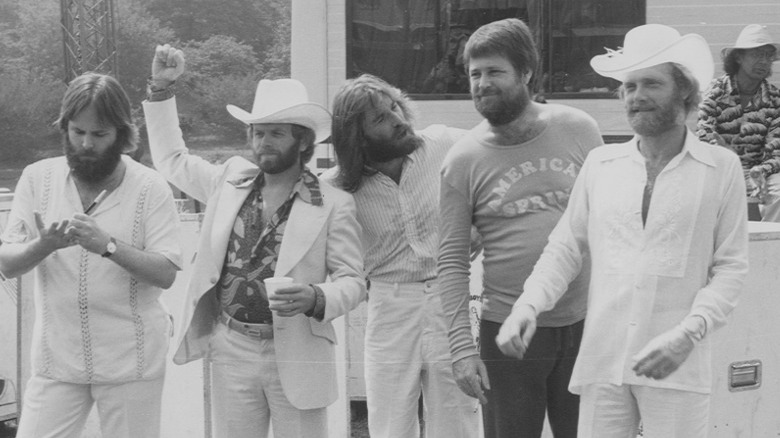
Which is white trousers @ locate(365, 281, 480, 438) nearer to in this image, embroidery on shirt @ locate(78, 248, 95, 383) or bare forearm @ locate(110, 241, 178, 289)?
bare forearm @ locate(110, 241, 178, 289)

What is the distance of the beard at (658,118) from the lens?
3639 millimetres

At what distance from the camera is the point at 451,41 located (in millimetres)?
8406

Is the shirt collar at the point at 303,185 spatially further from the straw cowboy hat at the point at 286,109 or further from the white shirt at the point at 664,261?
the white shirt at the point at 664,261

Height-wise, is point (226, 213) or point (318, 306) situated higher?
point (226, 213)

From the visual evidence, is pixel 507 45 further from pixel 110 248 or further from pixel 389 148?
pixel 110 248

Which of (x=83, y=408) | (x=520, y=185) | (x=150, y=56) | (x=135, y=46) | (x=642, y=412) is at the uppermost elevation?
(x=520, y=185)

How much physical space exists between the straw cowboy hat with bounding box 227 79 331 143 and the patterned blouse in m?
3.96

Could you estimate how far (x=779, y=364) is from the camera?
5332 mm

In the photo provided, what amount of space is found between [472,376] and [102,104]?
5.52 ft

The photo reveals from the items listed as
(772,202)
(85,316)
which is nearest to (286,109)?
(85,316)

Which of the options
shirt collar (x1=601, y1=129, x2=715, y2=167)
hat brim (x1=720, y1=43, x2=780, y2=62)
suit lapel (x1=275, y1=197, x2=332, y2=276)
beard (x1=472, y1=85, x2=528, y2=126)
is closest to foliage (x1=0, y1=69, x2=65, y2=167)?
hat brim (x1=720, y1=43, x2=780, y2=62)

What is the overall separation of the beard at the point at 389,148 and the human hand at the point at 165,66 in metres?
0.81

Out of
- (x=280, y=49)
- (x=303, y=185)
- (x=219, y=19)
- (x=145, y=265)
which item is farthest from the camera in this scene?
(x=219, y=19)

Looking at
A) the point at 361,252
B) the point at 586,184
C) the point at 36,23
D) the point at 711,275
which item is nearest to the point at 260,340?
the point at 361,252
